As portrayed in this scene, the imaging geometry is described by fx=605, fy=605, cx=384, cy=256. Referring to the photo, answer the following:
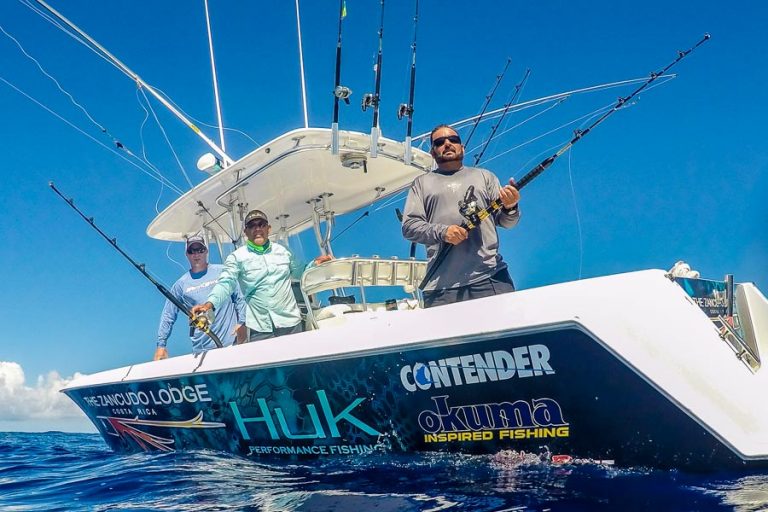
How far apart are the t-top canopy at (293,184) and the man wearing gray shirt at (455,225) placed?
196 centimetres

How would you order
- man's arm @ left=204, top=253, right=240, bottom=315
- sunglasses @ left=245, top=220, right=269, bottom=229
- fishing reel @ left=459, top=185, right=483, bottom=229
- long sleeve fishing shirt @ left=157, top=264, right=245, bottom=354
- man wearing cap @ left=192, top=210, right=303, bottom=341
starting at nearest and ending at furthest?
fishing reel @ left=459, top=185, right=483, bottom=229 → man's arm @ left=204, top=253, right=240, bottom=315 → man wearing cap @ left=192, top=210, right=303, bottom=341 → sunglasses @ left=245, top=220, right=269, bottom=229 → long sleeve fishing shirt @ left=157, top=264, right=245, bottom=354

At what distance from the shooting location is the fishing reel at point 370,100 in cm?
559

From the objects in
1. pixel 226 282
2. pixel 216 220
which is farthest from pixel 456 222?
pixel 216 220

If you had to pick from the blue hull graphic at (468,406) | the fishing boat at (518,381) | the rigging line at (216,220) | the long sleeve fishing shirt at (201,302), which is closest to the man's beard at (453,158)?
the fishing boat at (518,381)

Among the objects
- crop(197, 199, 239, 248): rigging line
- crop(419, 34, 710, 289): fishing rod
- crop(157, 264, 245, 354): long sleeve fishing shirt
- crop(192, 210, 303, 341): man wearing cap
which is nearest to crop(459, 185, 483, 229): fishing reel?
crop(419, 34, 710, 289): fishing rod

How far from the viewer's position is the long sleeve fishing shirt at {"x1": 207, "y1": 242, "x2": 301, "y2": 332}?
4.84 metres

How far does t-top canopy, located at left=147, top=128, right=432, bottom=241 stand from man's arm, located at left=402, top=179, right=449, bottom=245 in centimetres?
197

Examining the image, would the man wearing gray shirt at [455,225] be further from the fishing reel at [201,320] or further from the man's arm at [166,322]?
the man's arm at [166,322]

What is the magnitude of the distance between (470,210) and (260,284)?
2134 millimetres

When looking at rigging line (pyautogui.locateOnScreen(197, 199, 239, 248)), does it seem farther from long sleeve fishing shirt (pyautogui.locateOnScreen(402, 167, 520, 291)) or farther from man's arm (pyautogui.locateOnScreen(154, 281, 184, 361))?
long sleeve fishing shirt (pyautogui.locateOnScreen(402, 167, 520, 291))

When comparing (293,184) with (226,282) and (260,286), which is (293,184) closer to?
(260,286)

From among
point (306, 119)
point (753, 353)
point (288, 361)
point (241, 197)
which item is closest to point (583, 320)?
point (753, 353)

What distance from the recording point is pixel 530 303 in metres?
2.94

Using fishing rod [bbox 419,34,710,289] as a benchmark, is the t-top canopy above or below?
above
